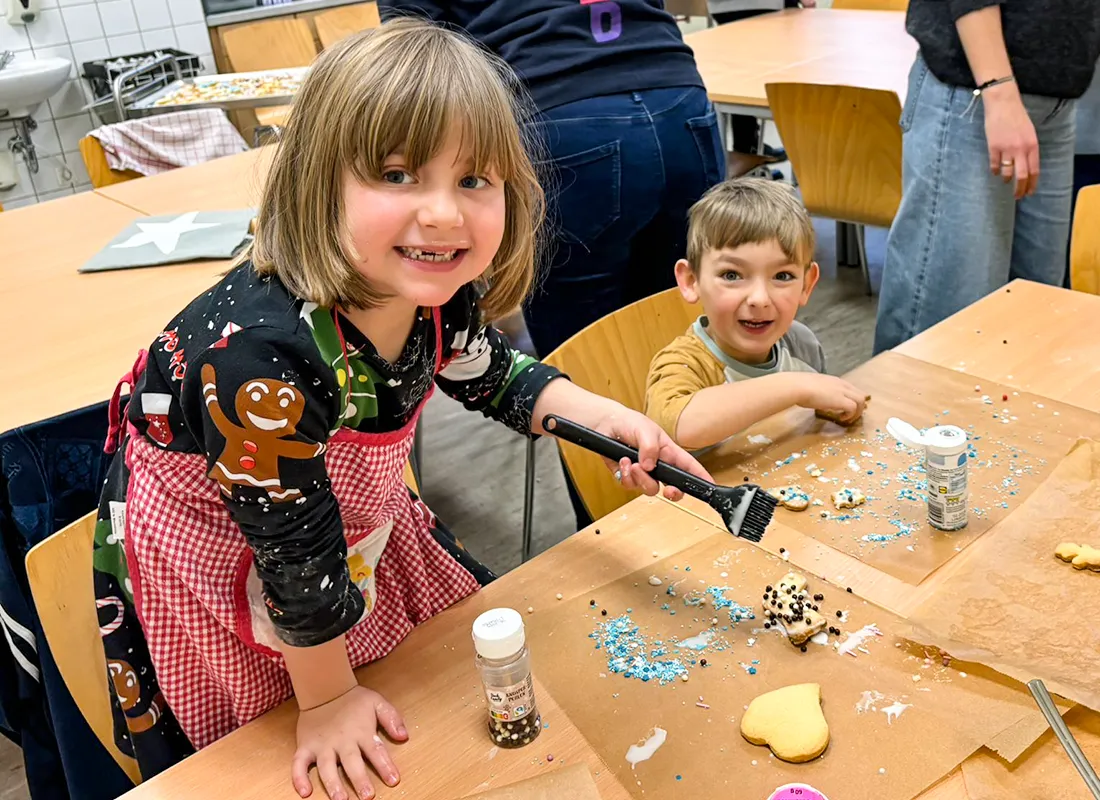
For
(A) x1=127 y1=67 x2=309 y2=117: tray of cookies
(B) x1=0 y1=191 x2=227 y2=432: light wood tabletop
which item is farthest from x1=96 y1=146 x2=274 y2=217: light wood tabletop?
(A) x1=127 y1=67 x2=309 y2=117: tray of cookies

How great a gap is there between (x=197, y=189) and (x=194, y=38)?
2872mm

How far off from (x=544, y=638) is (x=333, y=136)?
0.51m

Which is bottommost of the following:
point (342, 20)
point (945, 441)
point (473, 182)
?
point (945, 441)

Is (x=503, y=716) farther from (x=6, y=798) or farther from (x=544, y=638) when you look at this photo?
(x=6, y=798)

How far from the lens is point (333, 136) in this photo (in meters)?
0.82

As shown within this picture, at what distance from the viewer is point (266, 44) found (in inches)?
194

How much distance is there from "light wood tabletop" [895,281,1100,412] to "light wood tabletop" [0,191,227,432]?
4.13 ft

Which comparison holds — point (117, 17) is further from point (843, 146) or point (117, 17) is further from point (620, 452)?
point (620, 452)

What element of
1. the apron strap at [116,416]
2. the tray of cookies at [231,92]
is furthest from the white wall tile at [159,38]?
the apron strap at [116,416]

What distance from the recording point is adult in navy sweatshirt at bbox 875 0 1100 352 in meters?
1.71

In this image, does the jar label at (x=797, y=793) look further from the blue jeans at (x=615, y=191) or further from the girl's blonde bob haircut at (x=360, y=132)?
the blue jeans at (x=615, y=191)

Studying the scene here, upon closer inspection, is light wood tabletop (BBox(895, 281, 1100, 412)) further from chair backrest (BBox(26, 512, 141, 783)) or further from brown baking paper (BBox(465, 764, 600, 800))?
chair backrest (BBox(26, 512, 141, 783))

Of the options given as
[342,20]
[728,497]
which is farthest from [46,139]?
[728,497]

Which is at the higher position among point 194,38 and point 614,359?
point 194,38
